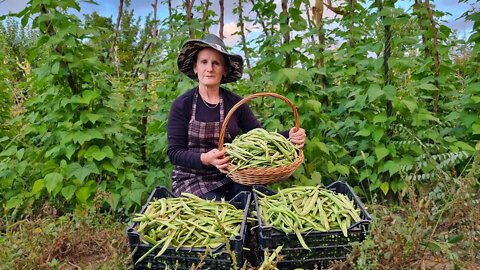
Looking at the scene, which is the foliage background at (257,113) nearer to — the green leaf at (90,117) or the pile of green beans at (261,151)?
the green leaf at (90,117)

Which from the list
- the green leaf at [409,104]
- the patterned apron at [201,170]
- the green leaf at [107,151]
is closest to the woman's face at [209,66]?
the patterned apron at [201,170]

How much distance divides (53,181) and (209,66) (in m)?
1.52

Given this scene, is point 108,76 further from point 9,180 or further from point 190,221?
point 190,221

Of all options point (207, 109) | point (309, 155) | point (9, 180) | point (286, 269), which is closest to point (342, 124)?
point (309, 155)

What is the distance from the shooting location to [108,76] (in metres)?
4.53

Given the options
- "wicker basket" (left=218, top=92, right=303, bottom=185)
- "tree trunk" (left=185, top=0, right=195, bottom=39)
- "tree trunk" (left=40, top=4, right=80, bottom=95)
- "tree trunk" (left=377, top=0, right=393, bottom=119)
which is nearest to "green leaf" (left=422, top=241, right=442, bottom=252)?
"wicker basket" (left=218, top=92, right=303, bottom=185)

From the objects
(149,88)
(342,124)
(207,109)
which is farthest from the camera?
(149,88)

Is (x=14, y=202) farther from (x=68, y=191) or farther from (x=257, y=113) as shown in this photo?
(x=257, y=113)

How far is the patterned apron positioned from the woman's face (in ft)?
0.55

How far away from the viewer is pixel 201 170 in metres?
3.36

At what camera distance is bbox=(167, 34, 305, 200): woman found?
3.30 metres

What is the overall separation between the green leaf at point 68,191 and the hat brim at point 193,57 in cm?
127

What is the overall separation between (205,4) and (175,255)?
2.96 meters

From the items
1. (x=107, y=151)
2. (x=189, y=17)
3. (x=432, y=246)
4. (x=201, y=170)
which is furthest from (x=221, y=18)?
(x=432, y=246)
